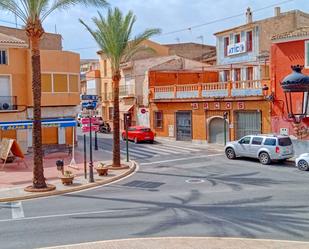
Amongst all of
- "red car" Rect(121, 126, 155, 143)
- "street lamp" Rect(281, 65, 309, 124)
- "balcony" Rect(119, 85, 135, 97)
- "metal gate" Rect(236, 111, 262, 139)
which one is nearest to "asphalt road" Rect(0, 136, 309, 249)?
"street lamp" Rect(281, 65, 309, 124)

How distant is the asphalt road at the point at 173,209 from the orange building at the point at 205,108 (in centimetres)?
985

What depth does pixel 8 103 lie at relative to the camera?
30.5 m

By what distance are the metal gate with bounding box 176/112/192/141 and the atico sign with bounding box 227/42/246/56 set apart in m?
8.12

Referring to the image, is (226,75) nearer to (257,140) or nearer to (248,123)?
(248,123)

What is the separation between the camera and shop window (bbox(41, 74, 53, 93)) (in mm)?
31734

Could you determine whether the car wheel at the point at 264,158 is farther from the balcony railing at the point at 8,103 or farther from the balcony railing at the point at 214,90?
the balcony railing at the point at 8,103

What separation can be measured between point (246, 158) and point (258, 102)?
6.00 m

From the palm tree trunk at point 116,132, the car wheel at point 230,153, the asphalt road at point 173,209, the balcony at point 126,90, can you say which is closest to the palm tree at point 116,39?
the palm tree trunk at point 116,132

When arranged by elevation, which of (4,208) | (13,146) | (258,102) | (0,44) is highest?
(0,44)

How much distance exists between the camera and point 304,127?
2830 centimetres

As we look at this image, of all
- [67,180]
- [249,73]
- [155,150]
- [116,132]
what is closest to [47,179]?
[67,180]

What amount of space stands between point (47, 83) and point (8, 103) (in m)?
3.19

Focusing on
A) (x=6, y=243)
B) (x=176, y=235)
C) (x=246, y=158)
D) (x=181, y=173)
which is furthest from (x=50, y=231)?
(x=246, y=158)

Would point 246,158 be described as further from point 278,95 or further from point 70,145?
point 70,145
